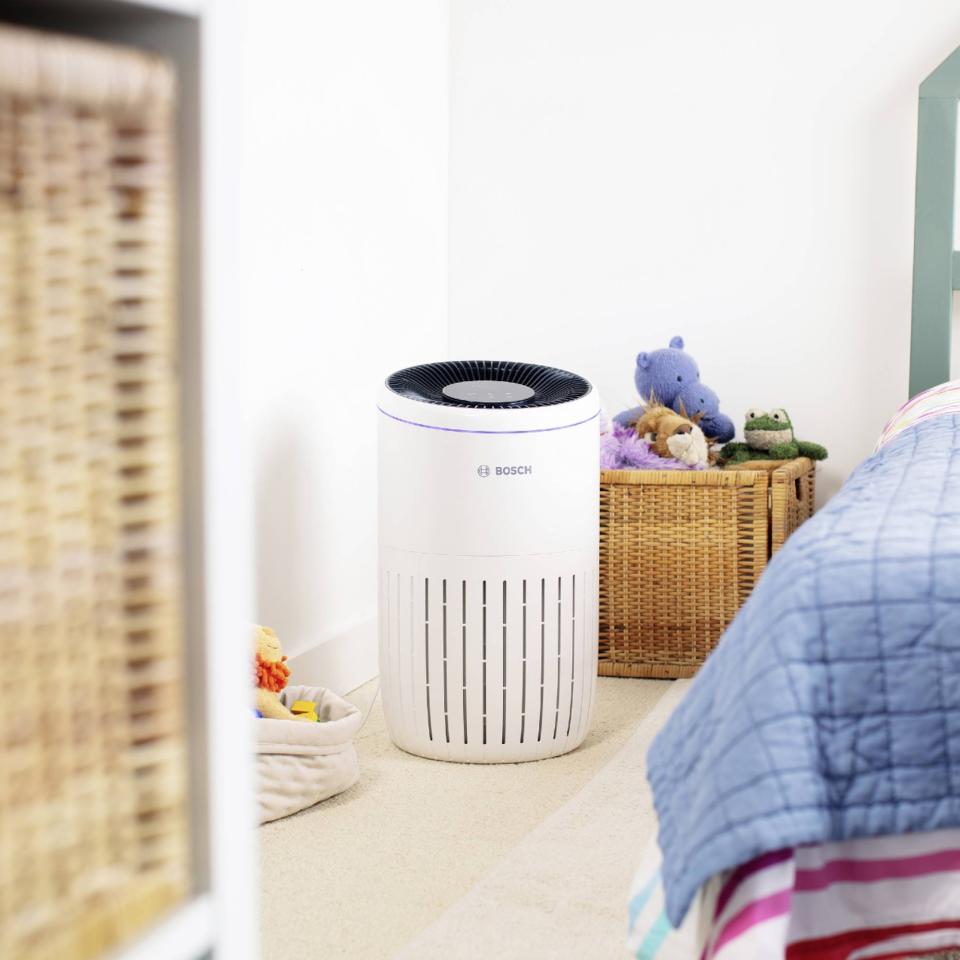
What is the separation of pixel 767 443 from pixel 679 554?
13.2 inches

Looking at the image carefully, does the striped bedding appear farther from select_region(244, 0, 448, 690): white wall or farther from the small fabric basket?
select_region(244, 0, 448, 690): white wall

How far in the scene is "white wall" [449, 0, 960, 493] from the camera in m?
2.68

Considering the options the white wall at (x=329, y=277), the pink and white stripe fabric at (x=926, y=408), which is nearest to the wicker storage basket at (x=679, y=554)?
the pink and white stripe fabric at (x=926, y=408)

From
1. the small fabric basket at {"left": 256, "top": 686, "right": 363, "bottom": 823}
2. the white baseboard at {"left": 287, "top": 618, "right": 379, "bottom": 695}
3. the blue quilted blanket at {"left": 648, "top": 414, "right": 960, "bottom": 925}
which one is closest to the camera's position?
the blue quilted blanket at {"left": 648, "top": 414, "right": 960, "bottom": 925}

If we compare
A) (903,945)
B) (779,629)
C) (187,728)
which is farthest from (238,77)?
(903,945)

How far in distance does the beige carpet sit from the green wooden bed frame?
1074mm

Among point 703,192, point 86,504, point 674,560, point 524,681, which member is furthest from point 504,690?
point 86,504

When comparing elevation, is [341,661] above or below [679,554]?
below

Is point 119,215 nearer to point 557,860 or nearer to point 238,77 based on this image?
point 238,77

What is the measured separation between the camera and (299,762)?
1.74 meters

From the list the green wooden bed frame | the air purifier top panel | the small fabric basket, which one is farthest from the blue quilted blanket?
the green wooden bed frame

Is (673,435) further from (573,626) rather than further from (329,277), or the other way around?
(329,277)

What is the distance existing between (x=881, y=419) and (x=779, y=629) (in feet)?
6.13

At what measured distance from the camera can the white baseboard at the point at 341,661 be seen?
2248 millimetres
